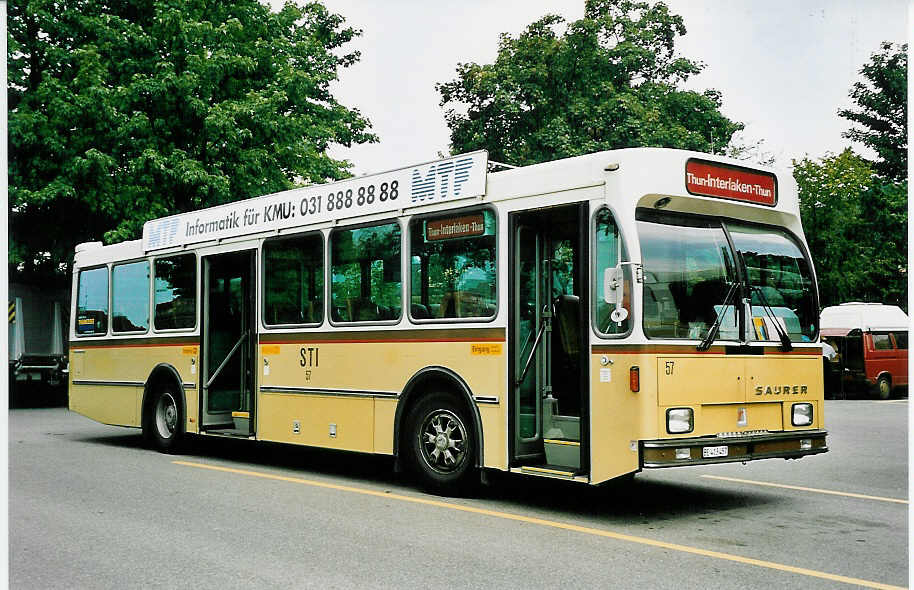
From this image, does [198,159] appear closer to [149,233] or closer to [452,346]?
[149,233]

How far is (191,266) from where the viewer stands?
13.4 metres

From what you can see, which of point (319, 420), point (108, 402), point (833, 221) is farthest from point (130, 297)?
point (833, 221)

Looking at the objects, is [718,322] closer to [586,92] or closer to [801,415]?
[801,415]

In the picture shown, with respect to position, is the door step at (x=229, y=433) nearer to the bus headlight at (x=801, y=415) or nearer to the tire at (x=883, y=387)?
the bus headlight at (x=801, y=415)

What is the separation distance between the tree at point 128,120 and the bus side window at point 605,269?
17.1 meters

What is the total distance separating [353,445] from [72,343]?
7116mm

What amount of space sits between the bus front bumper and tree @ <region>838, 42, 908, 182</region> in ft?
122

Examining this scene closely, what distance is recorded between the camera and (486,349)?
29.8 feet

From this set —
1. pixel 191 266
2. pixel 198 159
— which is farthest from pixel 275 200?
pixel 198 159

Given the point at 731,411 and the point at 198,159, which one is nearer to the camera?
the point at 731,411

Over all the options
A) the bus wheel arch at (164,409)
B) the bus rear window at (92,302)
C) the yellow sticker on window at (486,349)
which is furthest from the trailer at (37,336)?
the yellow sticker on window at (486,349)

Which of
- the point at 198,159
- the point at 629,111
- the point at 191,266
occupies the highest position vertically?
the point at 629,111

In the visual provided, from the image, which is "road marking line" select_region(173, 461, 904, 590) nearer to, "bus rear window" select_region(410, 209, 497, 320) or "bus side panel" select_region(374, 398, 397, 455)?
"bus side panel" select_region(374, 398, 397, 455)

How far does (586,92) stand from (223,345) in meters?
24.0
